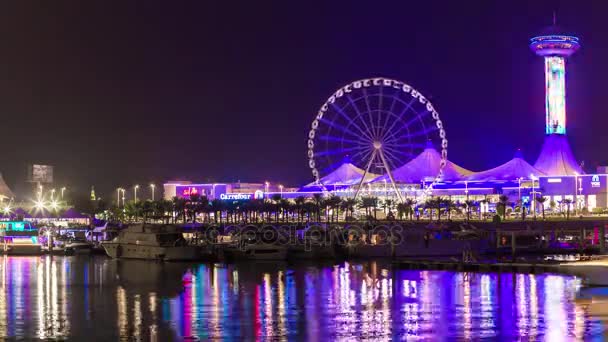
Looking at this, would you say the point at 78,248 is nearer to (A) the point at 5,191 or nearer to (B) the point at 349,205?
(B) the point at 349,205

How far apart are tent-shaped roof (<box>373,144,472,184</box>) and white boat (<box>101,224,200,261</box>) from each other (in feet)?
239

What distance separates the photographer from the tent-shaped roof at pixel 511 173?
447 ft

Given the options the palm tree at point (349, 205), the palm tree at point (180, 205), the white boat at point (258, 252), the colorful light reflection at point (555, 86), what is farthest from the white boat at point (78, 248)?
the colorful light reflection at point (555, 86)

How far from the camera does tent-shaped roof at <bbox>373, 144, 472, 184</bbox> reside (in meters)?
142

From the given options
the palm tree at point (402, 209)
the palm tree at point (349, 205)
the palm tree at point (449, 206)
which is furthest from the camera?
the palm tree at point (449, 206)

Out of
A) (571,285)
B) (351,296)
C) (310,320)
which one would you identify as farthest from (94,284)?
(571,285)

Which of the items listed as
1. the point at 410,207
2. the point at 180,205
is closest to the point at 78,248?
the point at 180,205

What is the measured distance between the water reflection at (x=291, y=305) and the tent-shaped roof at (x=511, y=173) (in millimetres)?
78732

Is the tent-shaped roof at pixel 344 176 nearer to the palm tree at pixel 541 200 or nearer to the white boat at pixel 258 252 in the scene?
the palm tree at pixel 541 200

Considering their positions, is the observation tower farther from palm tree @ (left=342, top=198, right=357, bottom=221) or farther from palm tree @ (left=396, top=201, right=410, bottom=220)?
palm tree @ (left=342, top=198, right=357, bottom=221)

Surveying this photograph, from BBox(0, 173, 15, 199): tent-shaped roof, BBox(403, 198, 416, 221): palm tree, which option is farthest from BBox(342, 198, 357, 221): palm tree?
BBox(0, 173, 15, 199): tent-shaped roof

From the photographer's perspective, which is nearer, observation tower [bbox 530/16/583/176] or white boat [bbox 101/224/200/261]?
white boat [bbox 101/224/200/261]

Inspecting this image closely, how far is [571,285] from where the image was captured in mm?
47312

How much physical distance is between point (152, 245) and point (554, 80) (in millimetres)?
87816
